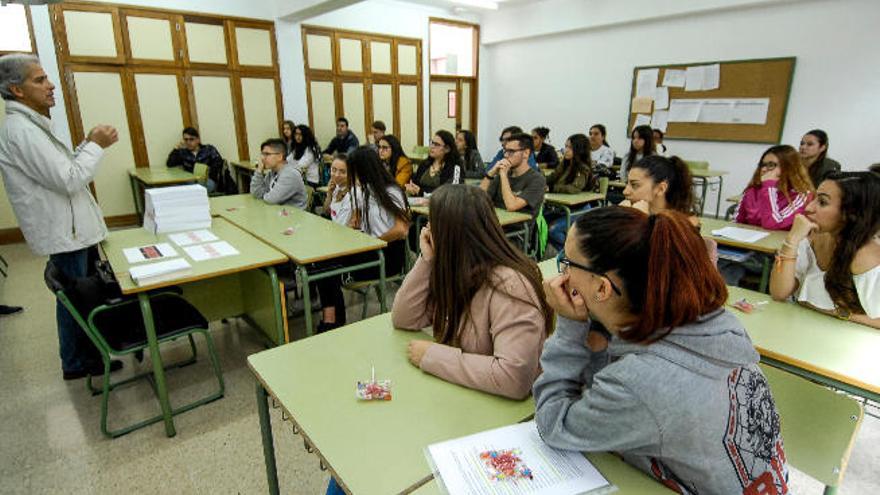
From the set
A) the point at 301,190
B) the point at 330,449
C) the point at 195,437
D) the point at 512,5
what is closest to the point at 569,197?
the point at 301,190

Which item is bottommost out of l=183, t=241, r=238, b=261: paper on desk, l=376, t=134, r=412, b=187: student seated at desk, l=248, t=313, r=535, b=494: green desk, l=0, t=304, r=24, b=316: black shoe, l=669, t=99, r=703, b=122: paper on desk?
l=0, t=304, r=24, b=316: black shoe

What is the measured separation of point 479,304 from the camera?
1.41 meters

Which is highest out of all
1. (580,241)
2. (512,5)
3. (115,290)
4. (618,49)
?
(512,5)

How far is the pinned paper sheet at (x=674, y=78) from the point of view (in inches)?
262

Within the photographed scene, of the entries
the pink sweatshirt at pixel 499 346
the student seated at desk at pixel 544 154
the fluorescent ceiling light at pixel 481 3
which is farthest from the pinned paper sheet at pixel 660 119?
the pink sweatshirt at pixel 499 346

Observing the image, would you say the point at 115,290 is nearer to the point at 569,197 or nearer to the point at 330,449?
the point at 330,449

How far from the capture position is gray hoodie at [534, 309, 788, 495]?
0.83m

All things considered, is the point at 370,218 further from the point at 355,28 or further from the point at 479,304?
the point at 355,28

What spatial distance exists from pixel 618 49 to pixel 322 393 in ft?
24.8

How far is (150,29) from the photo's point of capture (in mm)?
6012

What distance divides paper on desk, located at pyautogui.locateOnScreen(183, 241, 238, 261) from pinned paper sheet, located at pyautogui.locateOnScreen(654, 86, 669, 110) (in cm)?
647

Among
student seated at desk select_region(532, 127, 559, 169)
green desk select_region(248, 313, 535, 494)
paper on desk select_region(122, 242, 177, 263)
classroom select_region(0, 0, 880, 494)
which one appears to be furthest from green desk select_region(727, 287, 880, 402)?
student seated at desk select_region(532, 127, 559, 169)

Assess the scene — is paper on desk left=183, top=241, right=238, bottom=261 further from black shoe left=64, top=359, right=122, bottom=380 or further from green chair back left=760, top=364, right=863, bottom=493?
green chair back left=760, top=364, right=863, bottom=493

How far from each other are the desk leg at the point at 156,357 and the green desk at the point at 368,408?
0.93 meters
